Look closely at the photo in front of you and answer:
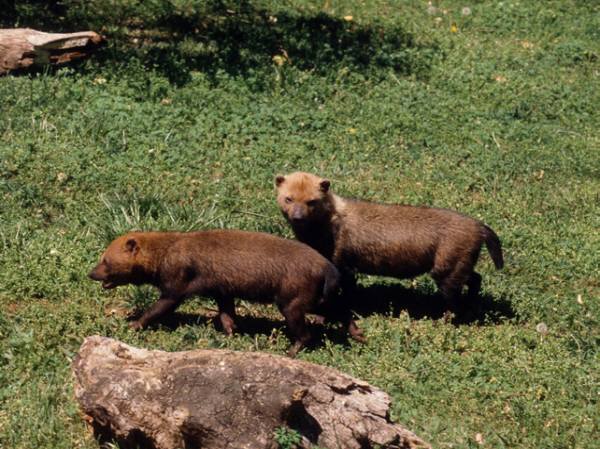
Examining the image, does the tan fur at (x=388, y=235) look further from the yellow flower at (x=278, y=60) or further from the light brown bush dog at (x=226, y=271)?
the yellow flower at (x=278, y=60)

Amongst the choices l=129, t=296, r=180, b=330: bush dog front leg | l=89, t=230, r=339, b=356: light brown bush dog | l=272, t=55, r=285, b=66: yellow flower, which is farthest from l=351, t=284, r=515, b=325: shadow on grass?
l=272, t=55, r=285, b=66: yellow flower

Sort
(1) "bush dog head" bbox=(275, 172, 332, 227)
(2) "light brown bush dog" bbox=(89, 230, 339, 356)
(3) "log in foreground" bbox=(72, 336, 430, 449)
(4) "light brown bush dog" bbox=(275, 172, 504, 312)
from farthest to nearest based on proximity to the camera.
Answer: (1) "bush dog head" bbox=(275, 172, 332, 227) → (4) "light brown bush dog" bbox=(275, 172, 504, 312) → (2) "light brown bush dog" bbox=(89, 230, 339, 356) → (3) "log in foreground" bbox=(72, 336, 430, 449)

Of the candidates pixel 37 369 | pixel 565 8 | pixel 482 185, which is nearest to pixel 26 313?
pixel 37 369

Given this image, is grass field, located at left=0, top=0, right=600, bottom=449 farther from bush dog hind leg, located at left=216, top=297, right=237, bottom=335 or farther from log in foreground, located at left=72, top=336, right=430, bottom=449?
log in foreground, located at left=72, top=336, right=430, bottom=449

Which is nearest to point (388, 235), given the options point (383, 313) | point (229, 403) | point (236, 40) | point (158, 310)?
point (383, 313)

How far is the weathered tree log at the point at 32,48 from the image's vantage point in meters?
13.9

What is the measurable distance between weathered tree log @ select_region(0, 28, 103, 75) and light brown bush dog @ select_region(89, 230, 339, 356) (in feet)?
17.8

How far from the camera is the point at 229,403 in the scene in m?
6.85

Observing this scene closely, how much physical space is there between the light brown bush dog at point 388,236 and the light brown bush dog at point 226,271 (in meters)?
1.05

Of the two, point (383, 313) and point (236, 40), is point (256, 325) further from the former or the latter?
point (236, 40)

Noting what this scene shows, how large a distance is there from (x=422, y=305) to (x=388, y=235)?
0.93 metres

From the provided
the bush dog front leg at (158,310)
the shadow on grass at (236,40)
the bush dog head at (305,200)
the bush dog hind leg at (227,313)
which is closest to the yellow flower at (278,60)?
the shadow on grass at (236,40)

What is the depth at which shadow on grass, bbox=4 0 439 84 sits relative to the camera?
49.1 ft

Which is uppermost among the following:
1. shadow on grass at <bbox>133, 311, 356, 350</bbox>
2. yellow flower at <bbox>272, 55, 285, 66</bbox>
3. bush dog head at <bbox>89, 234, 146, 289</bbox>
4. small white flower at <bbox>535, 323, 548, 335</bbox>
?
yellow flower at <bbox>272, 55, 285, 66</bbox>
